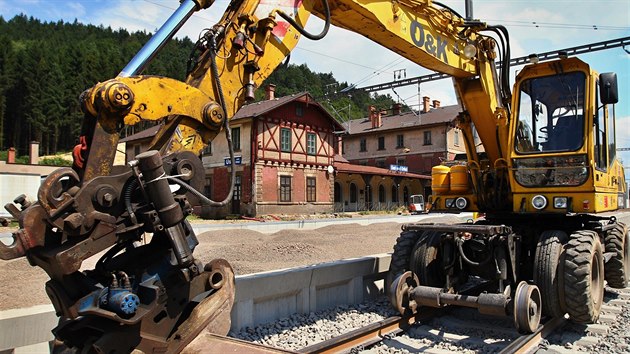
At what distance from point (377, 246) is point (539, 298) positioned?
9228mm

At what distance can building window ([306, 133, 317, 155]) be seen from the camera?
34.2 metres

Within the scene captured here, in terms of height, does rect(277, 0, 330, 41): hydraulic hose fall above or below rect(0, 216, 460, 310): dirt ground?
above

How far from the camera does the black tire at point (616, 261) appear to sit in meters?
7.73

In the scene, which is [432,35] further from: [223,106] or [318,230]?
[318,230]

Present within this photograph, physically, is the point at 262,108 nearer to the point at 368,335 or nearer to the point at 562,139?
the point at 562,139

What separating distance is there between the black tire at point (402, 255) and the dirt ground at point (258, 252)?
11.0ft

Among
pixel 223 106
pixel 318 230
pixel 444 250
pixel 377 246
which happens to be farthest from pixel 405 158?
pixel 223 106

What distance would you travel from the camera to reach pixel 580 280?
5.71 metres

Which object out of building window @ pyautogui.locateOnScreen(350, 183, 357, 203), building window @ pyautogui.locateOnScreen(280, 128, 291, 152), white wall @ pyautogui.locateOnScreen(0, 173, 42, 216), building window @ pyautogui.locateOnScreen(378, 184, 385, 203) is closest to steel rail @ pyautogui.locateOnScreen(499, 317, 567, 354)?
white wall @ pyautogui.locateOnScreen(0, 173, 42, 216)

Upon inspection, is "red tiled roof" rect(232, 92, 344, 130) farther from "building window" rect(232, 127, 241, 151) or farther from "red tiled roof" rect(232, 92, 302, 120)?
"building window" rect(232, 127, 241, 151)

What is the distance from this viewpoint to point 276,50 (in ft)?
13.9

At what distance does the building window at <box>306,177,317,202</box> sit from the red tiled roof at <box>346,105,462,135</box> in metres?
16.9

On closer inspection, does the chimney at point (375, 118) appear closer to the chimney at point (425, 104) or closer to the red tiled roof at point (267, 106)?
the chimney at point (425, 104)

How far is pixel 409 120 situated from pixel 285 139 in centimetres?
2051
